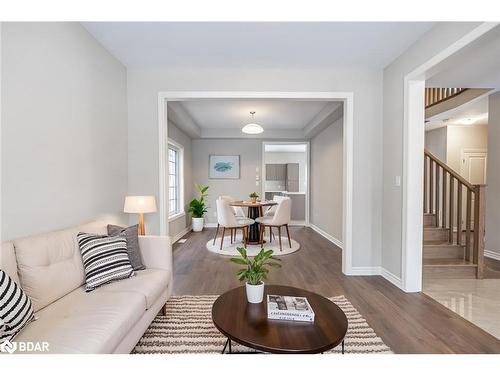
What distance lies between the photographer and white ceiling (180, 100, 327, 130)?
426cm

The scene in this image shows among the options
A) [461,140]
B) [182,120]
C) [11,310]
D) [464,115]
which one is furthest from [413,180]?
[461,140]

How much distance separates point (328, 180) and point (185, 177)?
3.17m

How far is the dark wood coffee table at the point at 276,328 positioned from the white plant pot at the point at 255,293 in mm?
28

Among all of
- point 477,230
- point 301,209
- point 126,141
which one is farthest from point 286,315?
point 301,209

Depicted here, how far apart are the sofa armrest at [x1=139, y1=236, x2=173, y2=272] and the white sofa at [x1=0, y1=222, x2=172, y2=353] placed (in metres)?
0.15

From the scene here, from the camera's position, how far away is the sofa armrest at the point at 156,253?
6.81ft

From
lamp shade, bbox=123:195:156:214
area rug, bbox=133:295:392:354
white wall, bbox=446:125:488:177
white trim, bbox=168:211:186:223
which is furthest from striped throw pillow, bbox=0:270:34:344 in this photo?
white wall, bbox=446:125:488:177

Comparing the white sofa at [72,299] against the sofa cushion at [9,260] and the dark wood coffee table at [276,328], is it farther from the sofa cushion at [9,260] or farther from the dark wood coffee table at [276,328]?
the dark wood coffee table at [276,328]

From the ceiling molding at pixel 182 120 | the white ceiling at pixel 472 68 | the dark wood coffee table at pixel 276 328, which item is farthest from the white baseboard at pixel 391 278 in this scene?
the ceiling molding at pixel 182 120

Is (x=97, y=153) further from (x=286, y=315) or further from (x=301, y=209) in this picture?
(x=301, y=209)

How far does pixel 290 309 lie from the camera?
1374 millimetres

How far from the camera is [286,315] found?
134 centimetres

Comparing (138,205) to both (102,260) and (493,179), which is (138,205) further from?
(493,179)

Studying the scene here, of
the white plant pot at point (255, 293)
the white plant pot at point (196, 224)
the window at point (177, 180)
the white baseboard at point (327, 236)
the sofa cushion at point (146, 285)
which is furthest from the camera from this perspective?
the white plant pot at point (196, 224)
